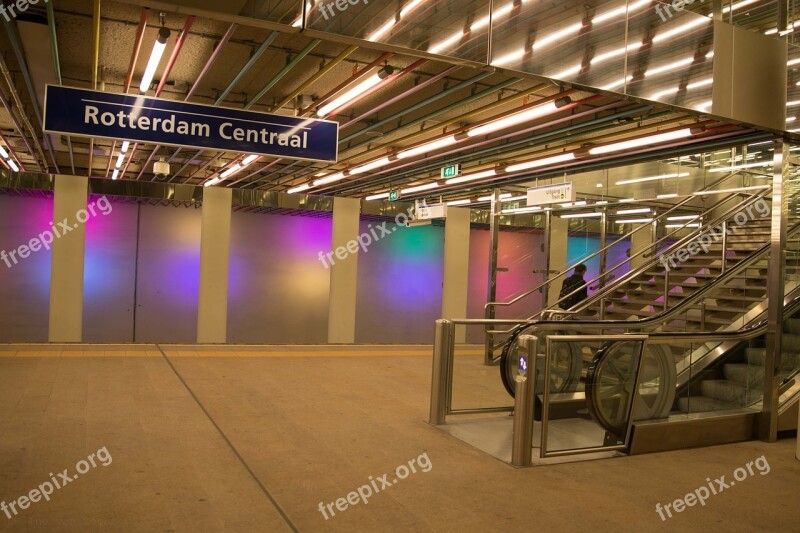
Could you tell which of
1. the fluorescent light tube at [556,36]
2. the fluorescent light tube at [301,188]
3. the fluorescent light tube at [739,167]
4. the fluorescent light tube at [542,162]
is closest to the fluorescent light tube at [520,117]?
the fluorescent light tube at [542,162]

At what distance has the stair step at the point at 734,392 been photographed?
5863mm

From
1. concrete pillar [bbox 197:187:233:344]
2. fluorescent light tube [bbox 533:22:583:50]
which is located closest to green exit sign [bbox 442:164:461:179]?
concrete pillar [bbox 197:187:233:344]

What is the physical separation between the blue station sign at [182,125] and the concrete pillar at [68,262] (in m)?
5.22

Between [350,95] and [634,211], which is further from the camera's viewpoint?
[634,211]

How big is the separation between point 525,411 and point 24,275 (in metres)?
13.0

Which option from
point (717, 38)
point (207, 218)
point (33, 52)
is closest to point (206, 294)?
point (207, 218)

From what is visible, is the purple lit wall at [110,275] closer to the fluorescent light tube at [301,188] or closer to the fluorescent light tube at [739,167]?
the fluorescent light tube at [301,188]

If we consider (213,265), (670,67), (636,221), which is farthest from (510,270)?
(670,67)

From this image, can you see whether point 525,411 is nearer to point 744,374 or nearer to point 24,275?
point 744,374

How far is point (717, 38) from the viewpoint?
520 centimetres

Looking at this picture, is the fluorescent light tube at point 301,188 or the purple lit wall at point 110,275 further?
the purple lit wall at point 110,275

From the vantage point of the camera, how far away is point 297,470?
4.36 meters

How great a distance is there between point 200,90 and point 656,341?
589 cm

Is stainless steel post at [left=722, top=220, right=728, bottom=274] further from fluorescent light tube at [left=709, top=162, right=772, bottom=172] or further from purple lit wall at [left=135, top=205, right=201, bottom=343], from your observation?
purple lit wall at [left=135, top=205, right=201, bottom=343]
